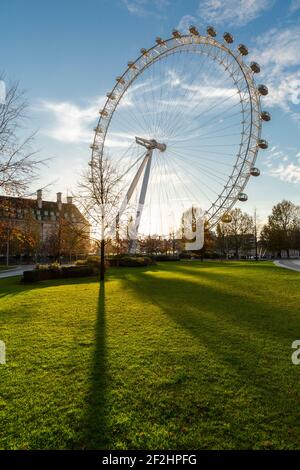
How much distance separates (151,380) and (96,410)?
3.80 ft

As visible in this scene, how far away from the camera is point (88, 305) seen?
463 inches

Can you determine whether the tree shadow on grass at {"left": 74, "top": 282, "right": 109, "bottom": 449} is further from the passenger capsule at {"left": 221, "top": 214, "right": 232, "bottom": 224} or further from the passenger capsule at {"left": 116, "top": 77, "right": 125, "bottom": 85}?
the passenger capsule at {"left": 116, "top": 77, "right": 125, "bottom": 85}

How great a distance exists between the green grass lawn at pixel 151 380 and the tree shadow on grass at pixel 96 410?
1 centimetres

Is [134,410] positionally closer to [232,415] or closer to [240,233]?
[232,415]

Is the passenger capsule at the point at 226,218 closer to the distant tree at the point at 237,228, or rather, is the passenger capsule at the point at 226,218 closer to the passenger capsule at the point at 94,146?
the passenger capsule at the point at 94,146

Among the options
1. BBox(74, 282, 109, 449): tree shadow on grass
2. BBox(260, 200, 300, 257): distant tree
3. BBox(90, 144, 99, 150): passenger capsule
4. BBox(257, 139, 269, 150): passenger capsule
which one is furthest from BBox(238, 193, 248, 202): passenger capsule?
BBox(260, 200, 300, 257): distant tree

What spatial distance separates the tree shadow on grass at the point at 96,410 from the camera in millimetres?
3660

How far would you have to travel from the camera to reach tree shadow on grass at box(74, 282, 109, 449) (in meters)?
3.66

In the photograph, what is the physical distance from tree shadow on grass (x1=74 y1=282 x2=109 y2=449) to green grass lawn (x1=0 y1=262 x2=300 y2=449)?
0.05 ft

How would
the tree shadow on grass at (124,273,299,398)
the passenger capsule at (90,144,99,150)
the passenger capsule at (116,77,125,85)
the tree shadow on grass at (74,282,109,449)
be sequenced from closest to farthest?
the tree shadow on grass at (74,282,109,449) → the tree shadow on grass at (124,273,299,398) → the passenger capsule at (116,77,125,85) → the passenger capsule at (90,144,99,150)

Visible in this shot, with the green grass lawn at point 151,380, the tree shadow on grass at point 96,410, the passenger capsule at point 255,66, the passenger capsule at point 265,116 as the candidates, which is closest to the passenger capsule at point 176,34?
the passenger capsule at point 255,66

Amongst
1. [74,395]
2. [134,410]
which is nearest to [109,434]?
[134,410]

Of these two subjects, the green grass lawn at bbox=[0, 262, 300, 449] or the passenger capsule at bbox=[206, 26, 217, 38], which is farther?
the passenger capsule at bbox=[206, 26, 217, 38]

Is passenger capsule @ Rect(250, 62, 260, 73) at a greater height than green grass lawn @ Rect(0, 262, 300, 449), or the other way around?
passenger capsule @ Rect(250, 62, 260, 73)
